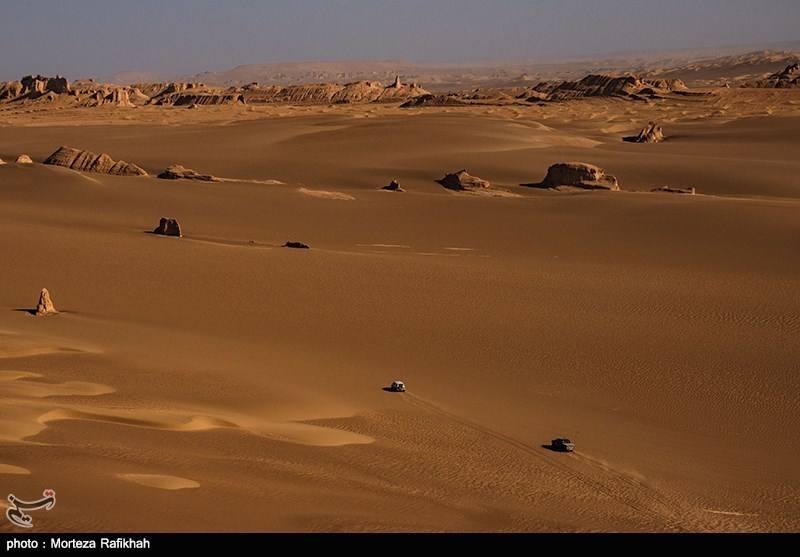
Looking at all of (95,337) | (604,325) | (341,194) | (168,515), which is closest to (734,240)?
(604,325)

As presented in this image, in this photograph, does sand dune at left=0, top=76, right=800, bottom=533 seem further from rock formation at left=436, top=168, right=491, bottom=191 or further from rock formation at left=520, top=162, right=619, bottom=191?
rock formation at left=520, top=162, right=619, bottom=191

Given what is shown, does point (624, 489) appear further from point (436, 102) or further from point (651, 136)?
point (436, 102)

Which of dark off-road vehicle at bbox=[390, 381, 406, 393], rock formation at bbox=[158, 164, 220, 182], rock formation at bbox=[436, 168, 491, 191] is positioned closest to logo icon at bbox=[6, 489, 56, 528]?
dark off-road vehicle at bbox=[390, 381, 406, 393]

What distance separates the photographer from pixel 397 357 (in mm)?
9477

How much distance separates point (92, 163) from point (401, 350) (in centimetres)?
1755

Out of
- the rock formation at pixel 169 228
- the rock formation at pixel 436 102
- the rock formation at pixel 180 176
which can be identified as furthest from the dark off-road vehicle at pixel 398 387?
the rock formation at pixel 436 102

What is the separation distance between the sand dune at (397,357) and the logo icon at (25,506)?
5 cm

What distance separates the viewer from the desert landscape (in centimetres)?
507

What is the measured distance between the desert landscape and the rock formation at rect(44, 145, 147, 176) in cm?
8

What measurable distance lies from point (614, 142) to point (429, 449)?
107 ft

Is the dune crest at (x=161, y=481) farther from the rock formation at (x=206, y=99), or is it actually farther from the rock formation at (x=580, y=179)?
the rock formation at (x=206, y=99)

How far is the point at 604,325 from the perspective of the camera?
10859 mm

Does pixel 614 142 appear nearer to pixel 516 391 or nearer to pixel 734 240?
pixel 734 240

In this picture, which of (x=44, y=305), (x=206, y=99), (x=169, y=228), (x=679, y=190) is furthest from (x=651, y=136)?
(x=206, y=99)
